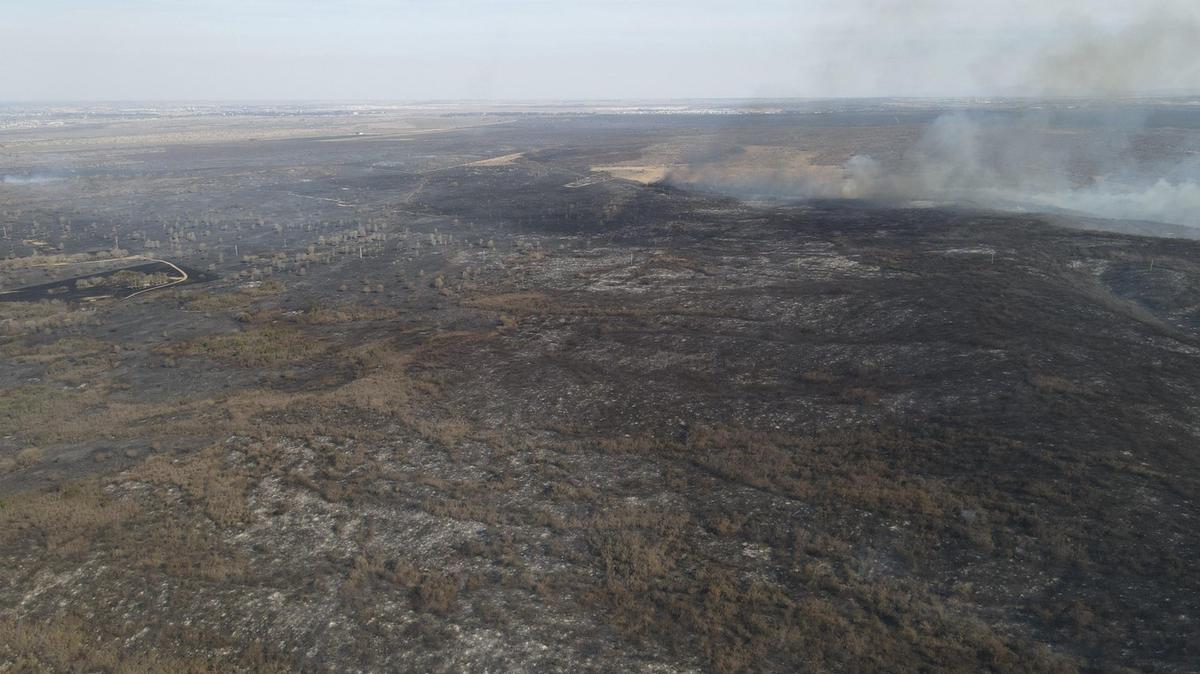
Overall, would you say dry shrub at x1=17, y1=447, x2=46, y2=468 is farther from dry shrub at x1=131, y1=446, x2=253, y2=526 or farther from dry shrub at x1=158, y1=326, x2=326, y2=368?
dry shrub at x1=158, y1=326, x2=326, y2=368

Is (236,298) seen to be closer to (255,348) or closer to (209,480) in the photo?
(255,348)

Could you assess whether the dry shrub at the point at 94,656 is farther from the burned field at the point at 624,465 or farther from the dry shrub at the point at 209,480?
the dry shrub at the point at 209,480

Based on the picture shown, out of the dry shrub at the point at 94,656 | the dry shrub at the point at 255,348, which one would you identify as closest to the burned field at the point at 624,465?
the dry shrub at the point at 94,656

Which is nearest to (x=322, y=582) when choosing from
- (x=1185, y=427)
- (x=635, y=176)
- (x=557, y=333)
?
(x=557, y=333)

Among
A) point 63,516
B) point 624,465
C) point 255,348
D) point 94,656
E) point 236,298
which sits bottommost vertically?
point 94,656

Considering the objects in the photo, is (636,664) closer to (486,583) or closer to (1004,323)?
(486,583)


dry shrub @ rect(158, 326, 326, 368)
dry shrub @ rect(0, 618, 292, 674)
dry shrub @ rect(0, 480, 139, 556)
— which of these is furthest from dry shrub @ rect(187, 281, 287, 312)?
dry shrub @ rect(0, 618, 292, 674)

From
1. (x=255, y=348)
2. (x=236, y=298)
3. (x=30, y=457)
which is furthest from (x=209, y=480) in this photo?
(x=236, y=298)

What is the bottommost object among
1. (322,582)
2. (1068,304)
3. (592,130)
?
(322,582)
